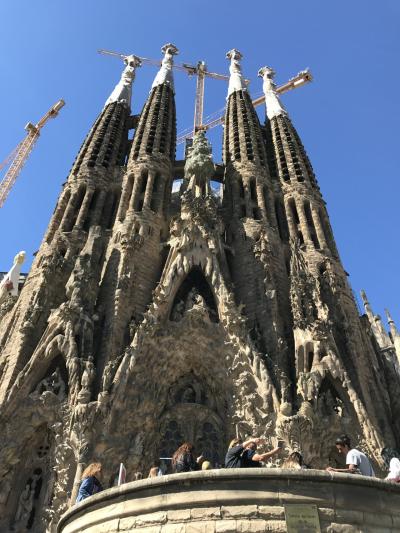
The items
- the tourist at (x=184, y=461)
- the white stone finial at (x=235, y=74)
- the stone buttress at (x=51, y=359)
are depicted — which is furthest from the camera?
the white stone finial at (x=235, y=74)

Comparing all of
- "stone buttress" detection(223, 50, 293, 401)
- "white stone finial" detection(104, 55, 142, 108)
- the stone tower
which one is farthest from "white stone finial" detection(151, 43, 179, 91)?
the stone tower

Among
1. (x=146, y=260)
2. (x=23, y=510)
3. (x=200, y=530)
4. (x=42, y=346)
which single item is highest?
(x=146, y=260)

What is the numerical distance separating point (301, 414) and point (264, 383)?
129 cm

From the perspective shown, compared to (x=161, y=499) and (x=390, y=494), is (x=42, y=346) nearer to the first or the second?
(x=161, y=499)

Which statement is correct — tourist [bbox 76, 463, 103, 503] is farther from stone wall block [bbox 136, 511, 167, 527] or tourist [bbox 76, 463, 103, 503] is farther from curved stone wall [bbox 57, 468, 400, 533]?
stone wall block [bbox 136, 511, 167, 527]

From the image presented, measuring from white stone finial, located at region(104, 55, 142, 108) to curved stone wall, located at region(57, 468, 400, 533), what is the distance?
985 inches

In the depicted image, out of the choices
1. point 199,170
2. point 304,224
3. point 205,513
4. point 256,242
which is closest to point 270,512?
point 205,513

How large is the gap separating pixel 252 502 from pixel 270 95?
2842 centimetres

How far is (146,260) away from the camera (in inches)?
703

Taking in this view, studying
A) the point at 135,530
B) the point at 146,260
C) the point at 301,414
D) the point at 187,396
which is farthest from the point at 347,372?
the point at 135,530

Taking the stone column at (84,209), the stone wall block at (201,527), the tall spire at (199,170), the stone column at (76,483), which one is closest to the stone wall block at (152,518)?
the stone wall block at (201,527)

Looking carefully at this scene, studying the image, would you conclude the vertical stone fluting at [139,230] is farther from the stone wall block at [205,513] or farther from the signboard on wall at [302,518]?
the signboard on wall at [302,518]

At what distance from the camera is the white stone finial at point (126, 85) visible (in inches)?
1102

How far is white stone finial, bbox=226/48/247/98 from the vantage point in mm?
30672
